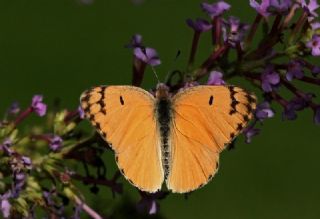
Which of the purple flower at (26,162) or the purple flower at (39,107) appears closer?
the purple flower at (26,162)

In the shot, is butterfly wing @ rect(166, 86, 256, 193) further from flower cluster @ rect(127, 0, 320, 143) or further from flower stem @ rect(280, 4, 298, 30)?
flower stem @ rect(280, 4, 298, 30)

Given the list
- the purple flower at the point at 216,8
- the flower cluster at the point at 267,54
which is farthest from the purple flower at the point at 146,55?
the purple flower at the point at 216,8

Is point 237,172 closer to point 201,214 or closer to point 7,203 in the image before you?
point 201,214

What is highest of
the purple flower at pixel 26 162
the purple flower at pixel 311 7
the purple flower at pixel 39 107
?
the purple flower at pixel 311 7

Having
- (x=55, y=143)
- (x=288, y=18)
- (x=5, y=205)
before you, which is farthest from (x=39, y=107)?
(x=288, y=18)

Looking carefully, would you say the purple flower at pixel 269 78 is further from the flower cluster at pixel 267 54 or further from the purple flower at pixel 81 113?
the purple flower at pixel 81 113

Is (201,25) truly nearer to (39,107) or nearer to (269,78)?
(269,78)

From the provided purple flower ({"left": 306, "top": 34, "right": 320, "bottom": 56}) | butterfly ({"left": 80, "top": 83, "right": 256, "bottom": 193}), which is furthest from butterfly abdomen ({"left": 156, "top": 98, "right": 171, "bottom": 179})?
purple flower ({"left": 306, "top": 34, "right": 320, "bottom": 56})
